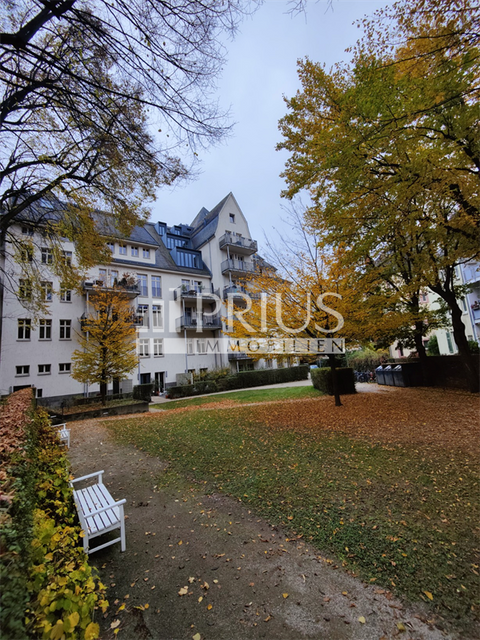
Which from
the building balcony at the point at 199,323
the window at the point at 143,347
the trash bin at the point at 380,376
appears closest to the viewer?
the trash bin at the point at 380,376

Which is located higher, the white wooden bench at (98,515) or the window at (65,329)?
the window at (65,329)

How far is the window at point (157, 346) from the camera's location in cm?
2360

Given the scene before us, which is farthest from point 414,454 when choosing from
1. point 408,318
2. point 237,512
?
point 408,318

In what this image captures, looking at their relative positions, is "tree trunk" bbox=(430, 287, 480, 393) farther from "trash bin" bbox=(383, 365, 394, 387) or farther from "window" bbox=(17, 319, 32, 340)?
"window" bbox=(17, 319, 32, 340)

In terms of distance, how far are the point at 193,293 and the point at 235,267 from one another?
493 centimetres

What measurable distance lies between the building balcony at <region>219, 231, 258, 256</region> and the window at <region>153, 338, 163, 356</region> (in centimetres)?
1105

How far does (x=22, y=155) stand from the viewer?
6.62 meters

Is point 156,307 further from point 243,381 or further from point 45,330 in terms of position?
point 243,381

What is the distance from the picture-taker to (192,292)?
83.5ft

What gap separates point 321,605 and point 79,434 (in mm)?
9562

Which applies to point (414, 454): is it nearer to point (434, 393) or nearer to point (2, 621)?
point (2, 621)

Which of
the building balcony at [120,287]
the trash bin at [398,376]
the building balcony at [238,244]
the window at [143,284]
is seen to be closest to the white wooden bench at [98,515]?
the trash bin at [398,376]

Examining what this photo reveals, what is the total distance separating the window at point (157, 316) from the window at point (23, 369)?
30.3 ft

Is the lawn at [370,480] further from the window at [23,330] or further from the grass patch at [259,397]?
the window at [23,330]
